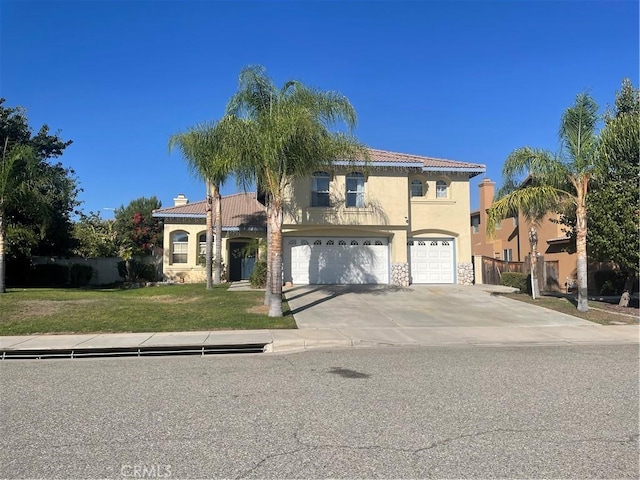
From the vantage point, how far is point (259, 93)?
15164mm

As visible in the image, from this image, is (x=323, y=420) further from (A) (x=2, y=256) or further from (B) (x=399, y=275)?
(B) (x=399, y=275)

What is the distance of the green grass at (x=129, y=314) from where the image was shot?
12.7 meters

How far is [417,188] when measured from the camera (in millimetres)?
24891

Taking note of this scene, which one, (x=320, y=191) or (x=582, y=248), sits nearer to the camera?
(x=582, y=248)

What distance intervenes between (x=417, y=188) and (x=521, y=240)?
32.3ft

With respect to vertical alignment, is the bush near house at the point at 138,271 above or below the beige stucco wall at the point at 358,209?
below

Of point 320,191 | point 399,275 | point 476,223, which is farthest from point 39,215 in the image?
point 476,223

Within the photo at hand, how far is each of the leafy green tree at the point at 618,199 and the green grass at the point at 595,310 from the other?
145cm

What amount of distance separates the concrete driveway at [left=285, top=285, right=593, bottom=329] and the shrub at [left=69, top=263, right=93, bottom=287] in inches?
563

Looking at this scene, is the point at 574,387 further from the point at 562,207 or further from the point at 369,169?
the point at 369,169

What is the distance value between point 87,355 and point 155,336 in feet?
6.00

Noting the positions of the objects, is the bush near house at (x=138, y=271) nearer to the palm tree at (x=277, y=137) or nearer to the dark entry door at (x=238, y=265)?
the dark entry door at (x=238, y=265)

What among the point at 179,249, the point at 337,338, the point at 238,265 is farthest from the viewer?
the point at 179,249

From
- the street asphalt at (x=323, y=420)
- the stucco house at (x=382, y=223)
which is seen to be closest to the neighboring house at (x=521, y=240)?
the stucco house at (x=382, y=223)
